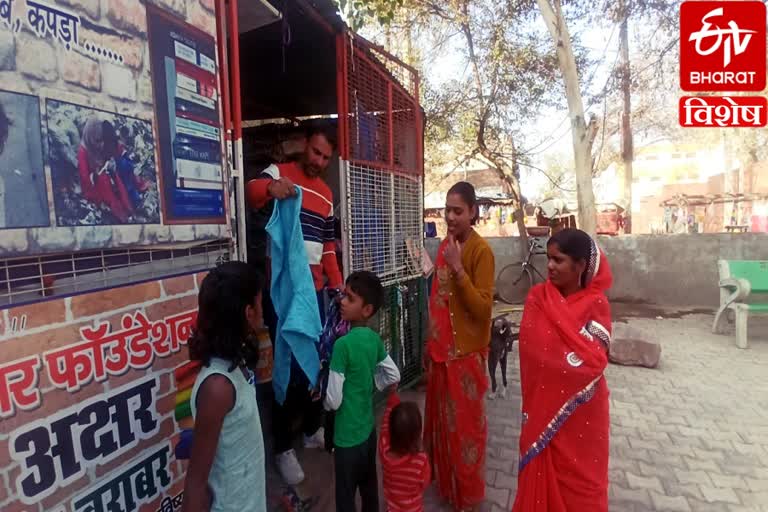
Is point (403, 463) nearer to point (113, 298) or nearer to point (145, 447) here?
point (145, 447)

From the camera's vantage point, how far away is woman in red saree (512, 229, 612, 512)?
1.91 meters

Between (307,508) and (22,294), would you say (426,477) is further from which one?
(22,294)

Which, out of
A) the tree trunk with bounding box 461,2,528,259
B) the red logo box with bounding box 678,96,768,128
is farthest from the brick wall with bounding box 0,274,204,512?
the tree trunk with bounding box 461,2,528,259

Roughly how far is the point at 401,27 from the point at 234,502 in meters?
9.49

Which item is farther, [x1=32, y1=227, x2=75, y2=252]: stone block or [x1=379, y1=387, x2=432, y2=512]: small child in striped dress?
[x1=379, y1=387, x2=432, y2=512]: small child in striped dress

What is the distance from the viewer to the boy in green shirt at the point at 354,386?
2020 mm

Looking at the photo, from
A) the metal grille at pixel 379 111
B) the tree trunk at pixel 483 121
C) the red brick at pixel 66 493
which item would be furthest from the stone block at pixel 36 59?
the tree trunk at pixel 483 121

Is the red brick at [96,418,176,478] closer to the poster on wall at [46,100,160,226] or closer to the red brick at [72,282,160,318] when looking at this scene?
the red brick at [72,282,160,318]

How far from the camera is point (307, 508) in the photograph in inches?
101

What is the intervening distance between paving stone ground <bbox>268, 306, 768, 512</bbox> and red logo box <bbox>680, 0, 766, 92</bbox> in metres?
3.80

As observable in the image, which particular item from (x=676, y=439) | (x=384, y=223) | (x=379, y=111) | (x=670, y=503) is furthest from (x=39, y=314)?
(x=676, y=439)

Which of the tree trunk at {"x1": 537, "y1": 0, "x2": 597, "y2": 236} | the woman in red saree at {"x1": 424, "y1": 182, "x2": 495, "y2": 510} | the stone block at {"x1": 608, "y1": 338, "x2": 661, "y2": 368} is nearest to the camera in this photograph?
the woman in red saree at {"x1": 424, "y1": 182, "x2": 495, "y2": 510}

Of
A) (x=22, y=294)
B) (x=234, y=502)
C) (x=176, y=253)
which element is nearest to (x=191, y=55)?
(x=176, y=253)

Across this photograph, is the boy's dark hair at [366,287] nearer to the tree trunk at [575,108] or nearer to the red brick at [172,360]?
the red brick at [172,360]
